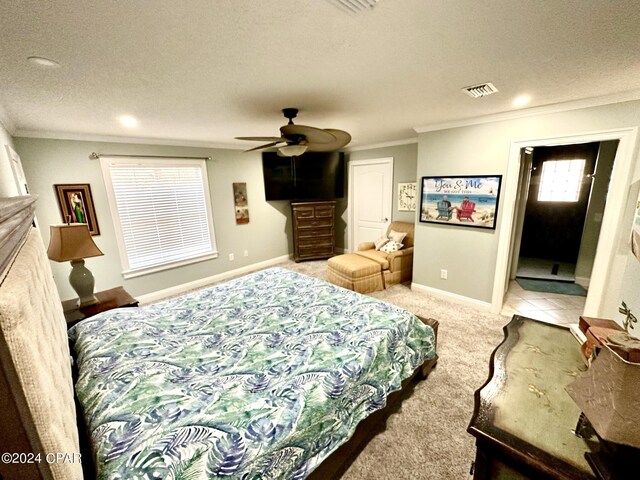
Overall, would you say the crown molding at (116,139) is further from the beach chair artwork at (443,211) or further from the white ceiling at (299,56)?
the beach chair artwork at (443,211)

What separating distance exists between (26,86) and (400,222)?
4567mm

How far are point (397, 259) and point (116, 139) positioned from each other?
4383 millimetres

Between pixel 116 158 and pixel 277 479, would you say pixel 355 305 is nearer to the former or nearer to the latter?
pixel 277 479

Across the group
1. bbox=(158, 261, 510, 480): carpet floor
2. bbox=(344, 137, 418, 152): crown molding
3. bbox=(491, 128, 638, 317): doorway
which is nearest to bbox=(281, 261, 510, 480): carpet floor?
bbox=(158, 261, 510, 480): carpet floor

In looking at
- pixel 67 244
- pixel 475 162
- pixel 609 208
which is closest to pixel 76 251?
pixel 67 244

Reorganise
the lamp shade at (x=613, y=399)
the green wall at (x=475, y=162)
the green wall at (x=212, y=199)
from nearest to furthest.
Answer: the lamp shade at (x=613, y=399)
the green wall at (x=475, y=162)
the green wall at (x=212, y=199)

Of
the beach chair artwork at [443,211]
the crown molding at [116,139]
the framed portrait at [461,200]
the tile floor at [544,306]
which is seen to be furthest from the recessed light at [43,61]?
the tile floor at [544,306]

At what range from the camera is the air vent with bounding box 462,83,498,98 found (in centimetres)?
191

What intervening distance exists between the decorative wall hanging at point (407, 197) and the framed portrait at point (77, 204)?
470 cm

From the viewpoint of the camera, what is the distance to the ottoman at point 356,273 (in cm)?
367

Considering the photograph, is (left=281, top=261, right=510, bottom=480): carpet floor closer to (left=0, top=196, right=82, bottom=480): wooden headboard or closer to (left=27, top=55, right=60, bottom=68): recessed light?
(left=0, top=196, right=82, bottom=480): wooden headboard

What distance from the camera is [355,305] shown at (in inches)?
83.7

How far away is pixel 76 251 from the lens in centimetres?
216

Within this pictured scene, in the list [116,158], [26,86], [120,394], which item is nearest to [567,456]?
[120,394]
